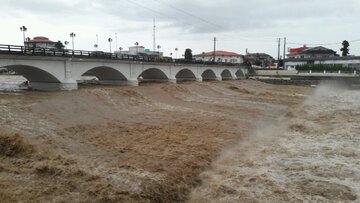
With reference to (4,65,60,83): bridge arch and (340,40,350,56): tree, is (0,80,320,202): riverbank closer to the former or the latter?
(4,65,60,83): bridge arch

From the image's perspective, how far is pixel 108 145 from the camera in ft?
49.7

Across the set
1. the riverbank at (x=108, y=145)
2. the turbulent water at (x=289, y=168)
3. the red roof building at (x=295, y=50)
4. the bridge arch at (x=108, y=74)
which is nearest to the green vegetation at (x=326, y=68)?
the red roof building at (x=295, y=50)

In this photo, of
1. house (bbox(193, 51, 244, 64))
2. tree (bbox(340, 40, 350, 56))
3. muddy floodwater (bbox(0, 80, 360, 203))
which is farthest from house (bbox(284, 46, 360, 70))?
muddy floodwater (bbox(0, 80, 360, 203))

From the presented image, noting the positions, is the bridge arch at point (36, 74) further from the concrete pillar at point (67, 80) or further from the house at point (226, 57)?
the house at point (226, 57)

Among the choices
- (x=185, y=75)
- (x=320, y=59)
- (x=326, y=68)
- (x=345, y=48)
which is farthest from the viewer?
(x=345, y=48)

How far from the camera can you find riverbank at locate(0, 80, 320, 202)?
33.7 ft

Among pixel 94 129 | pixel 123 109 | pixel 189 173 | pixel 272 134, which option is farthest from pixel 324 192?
pixel 123 109

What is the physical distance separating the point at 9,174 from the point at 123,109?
1469cm

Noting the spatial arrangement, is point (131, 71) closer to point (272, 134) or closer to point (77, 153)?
point (272, 134)

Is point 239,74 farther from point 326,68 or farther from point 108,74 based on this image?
point 108,74

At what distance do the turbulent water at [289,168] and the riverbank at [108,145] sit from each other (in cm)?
73

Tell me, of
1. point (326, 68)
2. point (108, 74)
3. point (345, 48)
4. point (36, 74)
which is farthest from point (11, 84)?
point (345, 48)

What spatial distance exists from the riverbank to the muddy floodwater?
1.6 inches

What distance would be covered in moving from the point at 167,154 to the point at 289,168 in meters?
5.25
